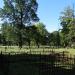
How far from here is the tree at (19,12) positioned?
7194 centimetres

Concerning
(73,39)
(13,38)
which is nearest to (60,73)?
(13,38)

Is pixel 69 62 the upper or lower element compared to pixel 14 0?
lower

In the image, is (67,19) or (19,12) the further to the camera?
(67,19)

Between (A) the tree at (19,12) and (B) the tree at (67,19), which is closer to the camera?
(A) the tree at (19,12)

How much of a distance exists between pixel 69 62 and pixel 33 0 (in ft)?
158

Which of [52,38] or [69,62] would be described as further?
[52,38]

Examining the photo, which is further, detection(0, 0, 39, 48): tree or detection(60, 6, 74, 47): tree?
detection(60, 6, 74, 47): tree

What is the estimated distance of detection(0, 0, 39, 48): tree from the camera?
7194 centimetres

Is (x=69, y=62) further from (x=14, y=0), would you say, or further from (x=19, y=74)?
(x=14, y=0)

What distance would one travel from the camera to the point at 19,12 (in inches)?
A: 2857

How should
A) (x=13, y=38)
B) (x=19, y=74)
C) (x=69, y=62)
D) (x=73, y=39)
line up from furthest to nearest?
(x=73, y=39) → (x=13, y=38) → (x=69, y=62) → (x=19, y=74)

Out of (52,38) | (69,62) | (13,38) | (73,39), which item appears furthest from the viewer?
(52,38)

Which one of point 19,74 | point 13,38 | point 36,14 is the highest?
point 36,14

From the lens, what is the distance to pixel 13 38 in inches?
2778
